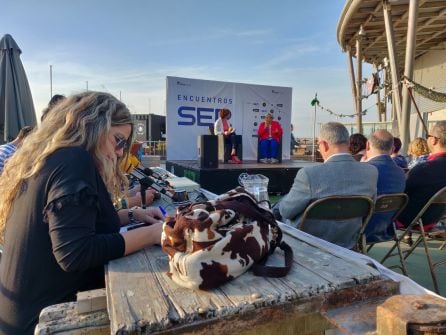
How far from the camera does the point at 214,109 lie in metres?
9.12

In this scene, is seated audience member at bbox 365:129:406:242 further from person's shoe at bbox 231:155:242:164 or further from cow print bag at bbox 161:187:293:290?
person's shoe at bbox 231:155:242:164

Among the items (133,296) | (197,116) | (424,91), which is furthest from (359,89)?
(133,296)

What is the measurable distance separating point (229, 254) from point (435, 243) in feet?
12.9

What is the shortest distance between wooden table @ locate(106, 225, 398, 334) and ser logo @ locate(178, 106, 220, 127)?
782cm

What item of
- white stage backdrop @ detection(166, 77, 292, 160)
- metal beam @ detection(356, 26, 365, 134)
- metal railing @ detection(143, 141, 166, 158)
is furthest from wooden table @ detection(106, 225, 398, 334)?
metal railing @ detection(143, 141, 166, 158)

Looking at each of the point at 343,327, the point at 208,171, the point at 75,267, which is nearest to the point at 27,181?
the point at 75,267

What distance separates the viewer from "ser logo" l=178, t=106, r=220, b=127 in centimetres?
877

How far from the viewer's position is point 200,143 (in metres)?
6.67

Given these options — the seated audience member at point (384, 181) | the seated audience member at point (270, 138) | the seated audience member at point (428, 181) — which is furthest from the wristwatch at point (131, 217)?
the seated audience member at point (270, 138)

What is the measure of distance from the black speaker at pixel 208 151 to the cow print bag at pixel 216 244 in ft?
18.1

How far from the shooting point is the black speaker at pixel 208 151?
662 centimetres

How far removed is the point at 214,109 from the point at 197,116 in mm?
523

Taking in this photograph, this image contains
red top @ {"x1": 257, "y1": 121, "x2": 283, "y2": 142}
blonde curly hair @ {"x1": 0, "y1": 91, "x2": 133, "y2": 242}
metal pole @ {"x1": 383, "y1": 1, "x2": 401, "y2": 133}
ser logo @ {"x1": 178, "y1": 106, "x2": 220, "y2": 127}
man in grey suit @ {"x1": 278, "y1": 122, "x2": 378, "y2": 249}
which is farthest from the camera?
metal pole @ {"x1": 383, "y1": 1, "x2": 401, "y2": 133}

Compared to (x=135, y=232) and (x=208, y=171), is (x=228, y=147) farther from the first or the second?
(x=135, y=232)
